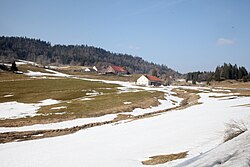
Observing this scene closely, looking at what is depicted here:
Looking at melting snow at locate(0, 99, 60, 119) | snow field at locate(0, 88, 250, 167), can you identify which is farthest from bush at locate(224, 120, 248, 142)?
melting snow at locate(0, 99, 60, 119)

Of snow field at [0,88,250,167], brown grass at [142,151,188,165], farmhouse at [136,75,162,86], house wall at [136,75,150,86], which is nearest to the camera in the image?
brown grass at [142,151,188,165]

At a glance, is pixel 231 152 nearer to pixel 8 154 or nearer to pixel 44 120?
pixel 8 154

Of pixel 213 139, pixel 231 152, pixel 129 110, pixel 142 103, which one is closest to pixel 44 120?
pixel 129 110

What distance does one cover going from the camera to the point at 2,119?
43.2 m

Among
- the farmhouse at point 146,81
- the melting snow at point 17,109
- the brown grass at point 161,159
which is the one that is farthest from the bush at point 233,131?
the farmhouse at point 146,81

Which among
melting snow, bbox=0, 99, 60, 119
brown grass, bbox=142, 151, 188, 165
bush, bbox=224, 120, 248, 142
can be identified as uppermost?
bush, bbox=224, 120, 248, 142

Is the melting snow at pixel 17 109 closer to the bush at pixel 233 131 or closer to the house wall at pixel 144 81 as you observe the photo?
the bush at pixel 233 131

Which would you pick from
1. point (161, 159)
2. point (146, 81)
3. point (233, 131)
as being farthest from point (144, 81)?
point (161, 159)

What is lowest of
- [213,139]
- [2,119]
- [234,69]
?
[2,119]

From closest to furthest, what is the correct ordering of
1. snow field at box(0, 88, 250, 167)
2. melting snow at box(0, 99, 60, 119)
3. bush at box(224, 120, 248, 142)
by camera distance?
1. bush at box(224, 120, 248, 142)
2. snow field at box(0, 88, 250, 167)
3. melting snow at box(0, 99, 60, 119)

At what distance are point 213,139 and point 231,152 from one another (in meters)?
9.99

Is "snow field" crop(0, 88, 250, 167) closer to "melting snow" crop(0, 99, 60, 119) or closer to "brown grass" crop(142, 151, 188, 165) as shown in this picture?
"brown grass" crop(142, 151, 188, 165)

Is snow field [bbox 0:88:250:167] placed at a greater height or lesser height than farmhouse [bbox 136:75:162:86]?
lesser

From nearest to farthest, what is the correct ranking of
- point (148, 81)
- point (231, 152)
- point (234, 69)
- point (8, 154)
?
point (231, 152)
point (8, 154)
point (148, 81)
point (234, 69)
